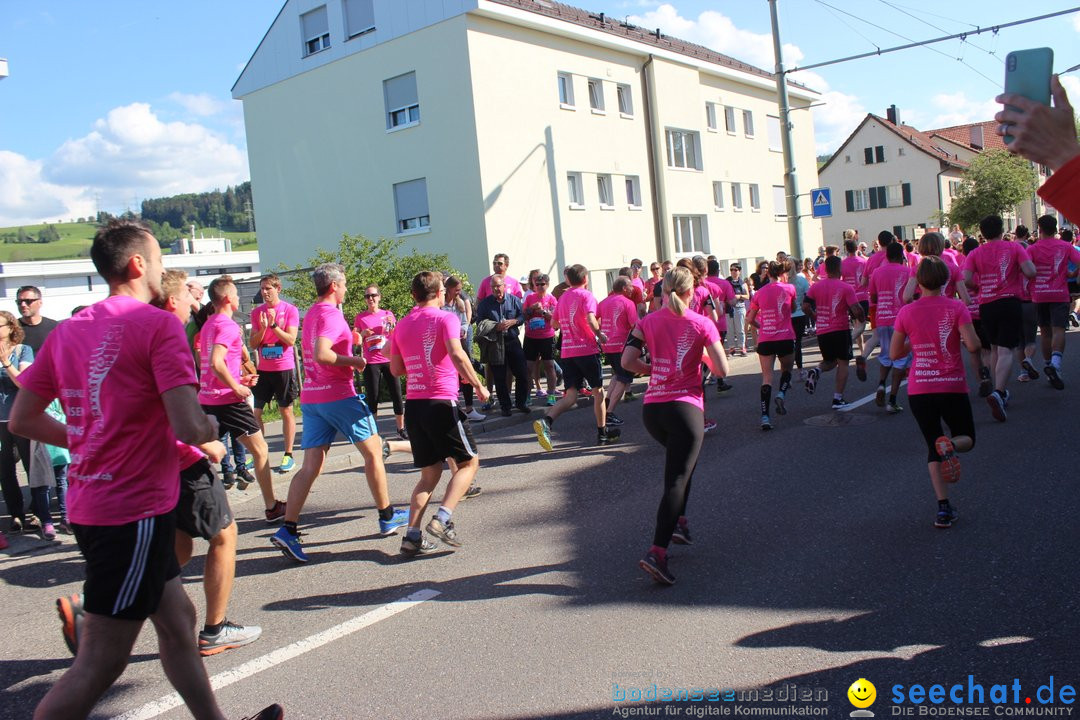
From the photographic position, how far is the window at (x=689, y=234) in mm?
32344

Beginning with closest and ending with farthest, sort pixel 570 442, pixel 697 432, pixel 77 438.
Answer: pixel 77 438 → pixel 697 432 → pixel 570 442

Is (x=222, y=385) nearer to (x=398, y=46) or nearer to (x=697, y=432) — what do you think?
(x=697, y=432)

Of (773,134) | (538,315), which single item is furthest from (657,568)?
(773,134)

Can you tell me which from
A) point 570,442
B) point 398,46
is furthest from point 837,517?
point 398,46

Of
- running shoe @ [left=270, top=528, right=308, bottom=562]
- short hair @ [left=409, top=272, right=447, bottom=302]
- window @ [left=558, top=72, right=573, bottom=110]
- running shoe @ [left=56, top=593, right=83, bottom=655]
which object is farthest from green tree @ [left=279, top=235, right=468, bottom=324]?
running shoe @ [left=56, top=593, right=83, bottom=655]

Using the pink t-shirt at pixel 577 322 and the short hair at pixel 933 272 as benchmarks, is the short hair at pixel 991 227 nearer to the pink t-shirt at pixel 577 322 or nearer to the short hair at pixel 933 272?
the short hair at pixel 933 272

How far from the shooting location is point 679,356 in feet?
18.0

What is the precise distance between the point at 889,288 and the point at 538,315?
16.0 feet

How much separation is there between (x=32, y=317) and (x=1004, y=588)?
797cm

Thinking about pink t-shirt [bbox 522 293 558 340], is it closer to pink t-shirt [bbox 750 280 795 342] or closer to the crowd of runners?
the crowd of runners

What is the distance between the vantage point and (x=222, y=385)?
712 centimetres

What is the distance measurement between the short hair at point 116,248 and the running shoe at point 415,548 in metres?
3.18

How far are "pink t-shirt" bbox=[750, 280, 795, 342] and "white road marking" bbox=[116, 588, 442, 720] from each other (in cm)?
623

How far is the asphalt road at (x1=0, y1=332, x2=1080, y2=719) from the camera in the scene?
3840 millimetres
